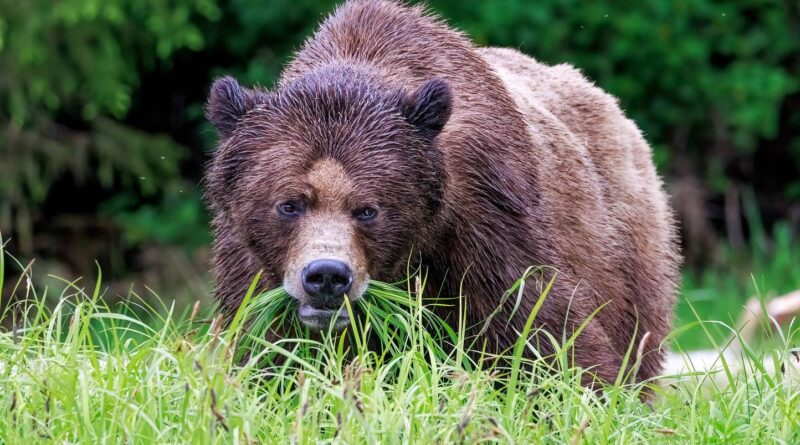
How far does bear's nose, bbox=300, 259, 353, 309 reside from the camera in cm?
459

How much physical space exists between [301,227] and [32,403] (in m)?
1.11

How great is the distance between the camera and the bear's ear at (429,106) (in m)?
5.08

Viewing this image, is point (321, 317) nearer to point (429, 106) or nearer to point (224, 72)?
point (429, 106)

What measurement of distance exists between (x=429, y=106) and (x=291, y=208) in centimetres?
→ 64

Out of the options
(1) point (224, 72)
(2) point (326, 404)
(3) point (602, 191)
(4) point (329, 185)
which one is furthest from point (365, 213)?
(1) point (224, 72)

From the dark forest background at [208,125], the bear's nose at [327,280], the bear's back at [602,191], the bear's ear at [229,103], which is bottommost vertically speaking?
the dark forest background at [208,125]

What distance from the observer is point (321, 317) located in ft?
15.5

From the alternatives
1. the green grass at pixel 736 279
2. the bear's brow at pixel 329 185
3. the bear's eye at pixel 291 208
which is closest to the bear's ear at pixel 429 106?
the bear's brow at pixel 329 185

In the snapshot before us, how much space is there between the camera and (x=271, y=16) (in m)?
12.0

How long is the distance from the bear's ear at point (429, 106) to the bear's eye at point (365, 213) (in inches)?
15.6

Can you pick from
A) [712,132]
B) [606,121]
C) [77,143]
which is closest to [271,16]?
[77,143]

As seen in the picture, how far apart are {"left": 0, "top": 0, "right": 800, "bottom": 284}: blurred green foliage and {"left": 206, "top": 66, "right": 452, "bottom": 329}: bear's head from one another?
16.3ft

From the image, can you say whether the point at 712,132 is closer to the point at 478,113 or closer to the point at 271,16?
the point at 271,16

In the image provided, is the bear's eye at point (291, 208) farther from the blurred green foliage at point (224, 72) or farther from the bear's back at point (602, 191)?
the blurred green foliage at point (224, 72)
